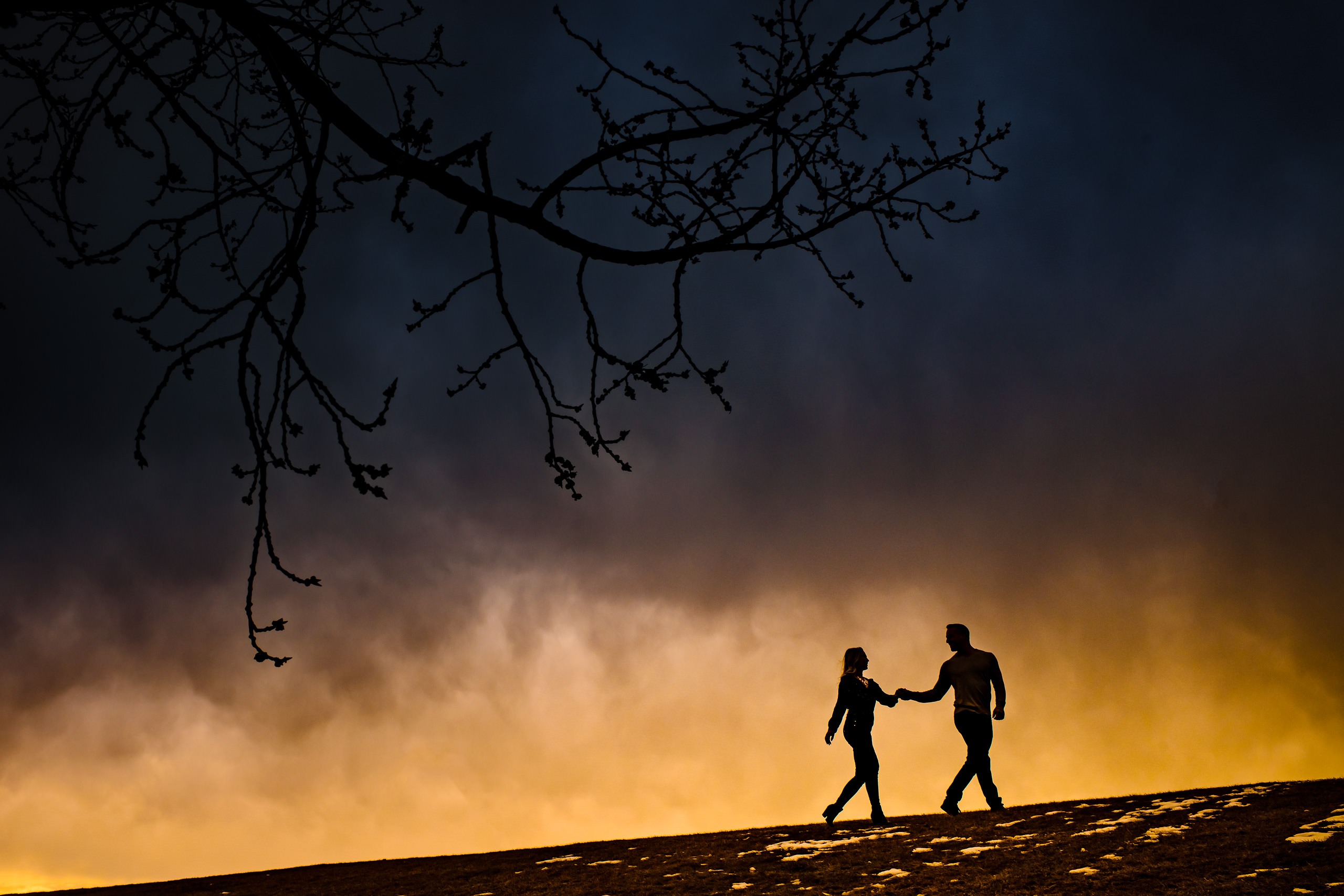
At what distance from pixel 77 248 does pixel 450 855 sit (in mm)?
8012

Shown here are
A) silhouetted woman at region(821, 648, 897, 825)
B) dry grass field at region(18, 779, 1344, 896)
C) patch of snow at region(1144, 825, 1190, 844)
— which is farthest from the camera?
silhouetted woman at region(821, 648, 897, 825)

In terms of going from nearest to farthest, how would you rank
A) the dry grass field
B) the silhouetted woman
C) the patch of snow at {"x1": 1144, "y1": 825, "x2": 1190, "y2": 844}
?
the dry grass field
the patch of snow at {"x1": 1144, "y1": 825, "x2": 1190, "y2": 844}
the silhouetted woman

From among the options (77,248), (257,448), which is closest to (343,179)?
(257,448)

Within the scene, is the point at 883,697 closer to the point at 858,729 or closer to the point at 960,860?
the point at 858,729

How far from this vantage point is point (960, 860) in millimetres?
5633

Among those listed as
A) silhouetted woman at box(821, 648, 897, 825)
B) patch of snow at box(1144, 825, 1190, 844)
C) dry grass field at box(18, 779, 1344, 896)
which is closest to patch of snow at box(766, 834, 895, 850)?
dry grass field at box(18, 779, 1344, 896)

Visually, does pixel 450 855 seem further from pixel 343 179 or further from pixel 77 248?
pixel 343 179

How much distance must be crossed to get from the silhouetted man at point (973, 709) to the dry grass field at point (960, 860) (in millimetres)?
267

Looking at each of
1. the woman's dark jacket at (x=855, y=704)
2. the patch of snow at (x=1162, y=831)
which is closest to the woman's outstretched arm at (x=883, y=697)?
the woman's dark jacket at (x=855, y=704)

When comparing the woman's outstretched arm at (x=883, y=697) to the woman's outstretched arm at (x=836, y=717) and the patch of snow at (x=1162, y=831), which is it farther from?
the patch of snow at (x=1162, y=831)

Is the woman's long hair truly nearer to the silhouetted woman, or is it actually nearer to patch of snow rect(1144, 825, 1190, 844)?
the silhouetted woman

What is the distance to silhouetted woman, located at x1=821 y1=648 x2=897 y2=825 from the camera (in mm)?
8016

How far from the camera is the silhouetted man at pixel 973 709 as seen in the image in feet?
26.3

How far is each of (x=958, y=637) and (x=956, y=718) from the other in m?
0.80
